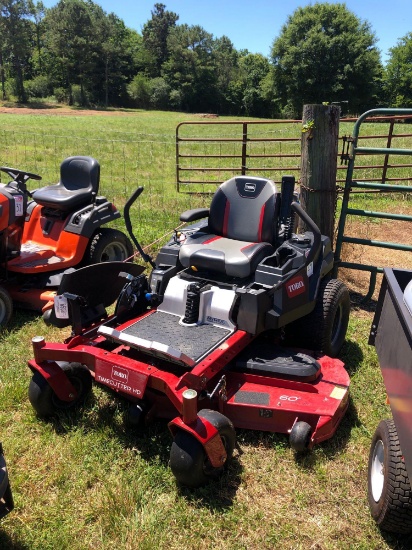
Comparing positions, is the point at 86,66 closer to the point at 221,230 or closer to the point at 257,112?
the point at 257,112

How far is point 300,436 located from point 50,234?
348 cm

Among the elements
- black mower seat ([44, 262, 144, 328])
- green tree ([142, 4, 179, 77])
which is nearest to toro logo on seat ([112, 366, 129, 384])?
black mower seat ([44, 262, 144, 328])

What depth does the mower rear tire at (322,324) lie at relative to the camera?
3717 millimetres

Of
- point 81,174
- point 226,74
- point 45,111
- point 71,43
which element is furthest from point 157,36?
point 81,174

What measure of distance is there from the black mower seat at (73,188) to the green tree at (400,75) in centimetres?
4769

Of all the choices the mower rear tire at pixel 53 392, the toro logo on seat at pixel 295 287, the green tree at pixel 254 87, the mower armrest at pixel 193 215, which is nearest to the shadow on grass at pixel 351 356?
the toro logo on seat at pixel 295 287

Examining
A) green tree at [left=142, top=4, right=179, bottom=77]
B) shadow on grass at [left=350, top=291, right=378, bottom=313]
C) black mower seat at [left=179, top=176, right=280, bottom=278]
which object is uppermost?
green tree at [left=142, top=4, right=179, bottom=77]

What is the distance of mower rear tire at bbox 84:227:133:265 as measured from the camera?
16.5 ft

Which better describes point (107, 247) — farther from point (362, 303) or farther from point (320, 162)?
point (362, 303)

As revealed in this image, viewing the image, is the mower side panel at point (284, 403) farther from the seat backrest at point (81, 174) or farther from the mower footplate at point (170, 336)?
the seat backrest at point (81, 174)

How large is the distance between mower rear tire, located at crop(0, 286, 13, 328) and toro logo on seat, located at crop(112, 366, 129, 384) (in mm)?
1983

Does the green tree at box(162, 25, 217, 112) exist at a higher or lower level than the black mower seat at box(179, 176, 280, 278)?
higher

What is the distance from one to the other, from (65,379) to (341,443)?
5.93ft

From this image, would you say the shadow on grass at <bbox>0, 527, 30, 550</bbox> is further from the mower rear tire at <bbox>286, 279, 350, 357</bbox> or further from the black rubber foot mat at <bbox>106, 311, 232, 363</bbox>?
the mower rear tire at <bbox>286, 279, 350, 357</bbox>
